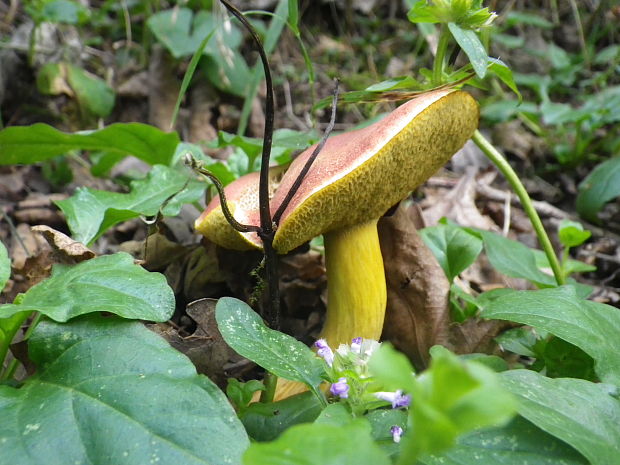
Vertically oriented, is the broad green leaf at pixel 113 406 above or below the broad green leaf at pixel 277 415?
above

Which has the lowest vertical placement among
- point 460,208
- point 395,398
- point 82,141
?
point 460,208

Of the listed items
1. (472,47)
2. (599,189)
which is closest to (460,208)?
(599,189)

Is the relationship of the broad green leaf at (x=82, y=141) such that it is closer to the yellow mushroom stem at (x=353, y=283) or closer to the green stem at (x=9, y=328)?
the yellow mushroom stem at (x=353, y=283)

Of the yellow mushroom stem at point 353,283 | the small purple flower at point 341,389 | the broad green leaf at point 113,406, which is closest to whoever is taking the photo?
the broad green leaf at point 113,406

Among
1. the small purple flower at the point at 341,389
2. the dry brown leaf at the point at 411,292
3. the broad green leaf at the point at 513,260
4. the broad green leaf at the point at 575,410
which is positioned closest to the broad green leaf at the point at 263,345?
the small purple flower at the point at 341,389

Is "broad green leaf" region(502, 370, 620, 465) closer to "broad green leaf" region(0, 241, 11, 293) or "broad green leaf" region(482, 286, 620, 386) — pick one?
"broad green leaf" region(482, 286, 620, 386)

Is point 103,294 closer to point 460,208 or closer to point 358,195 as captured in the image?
point 358,195
